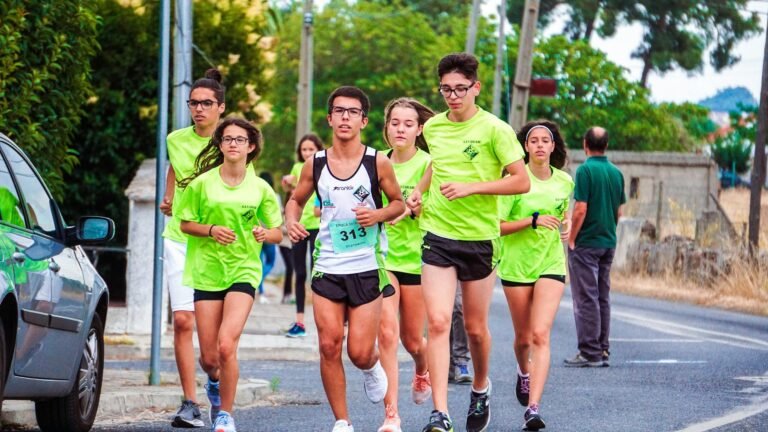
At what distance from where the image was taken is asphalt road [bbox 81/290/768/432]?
9664mm

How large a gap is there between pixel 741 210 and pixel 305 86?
10.9 metres

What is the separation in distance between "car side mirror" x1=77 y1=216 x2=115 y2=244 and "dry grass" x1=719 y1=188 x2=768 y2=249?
19.1 meters

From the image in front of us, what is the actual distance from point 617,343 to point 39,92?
6555 millimetres

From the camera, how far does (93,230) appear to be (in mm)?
8547

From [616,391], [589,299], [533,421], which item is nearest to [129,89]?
[589,299]

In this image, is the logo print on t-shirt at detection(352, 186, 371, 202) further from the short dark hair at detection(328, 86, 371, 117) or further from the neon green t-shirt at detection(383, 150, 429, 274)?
the neon green t-shirt at detection(383, 150, 429, 274)

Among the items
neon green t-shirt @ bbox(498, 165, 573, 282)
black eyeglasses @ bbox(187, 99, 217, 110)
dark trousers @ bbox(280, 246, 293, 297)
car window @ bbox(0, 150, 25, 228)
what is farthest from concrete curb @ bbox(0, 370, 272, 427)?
dark trousers @ bbox(280, 246, 293, 297)

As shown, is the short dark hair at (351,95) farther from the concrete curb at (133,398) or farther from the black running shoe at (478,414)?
the concrete curb at (133,398)

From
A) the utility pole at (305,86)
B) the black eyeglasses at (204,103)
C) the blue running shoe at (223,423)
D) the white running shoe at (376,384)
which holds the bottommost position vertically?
the blue running shoe at (223,423)

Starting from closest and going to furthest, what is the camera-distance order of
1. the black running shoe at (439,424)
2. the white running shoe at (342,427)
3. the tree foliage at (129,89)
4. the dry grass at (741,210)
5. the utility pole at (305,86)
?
the white running shoe at (342,427) → the black running shoe at (439,424) → the tree foliage at (129,89) → the dry grass at (741,210) → the utility pole at (305,86)

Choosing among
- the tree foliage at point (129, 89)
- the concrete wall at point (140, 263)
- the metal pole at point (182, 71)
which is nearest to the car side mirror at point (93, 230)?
the metal pole at point (182, 71)

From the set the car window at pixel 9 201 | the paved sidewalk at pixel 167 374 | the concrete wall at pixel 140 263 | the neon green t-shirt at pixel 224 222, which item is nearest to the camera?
the car window at pixel 9 201

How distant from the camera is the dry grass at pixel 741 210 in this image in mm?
27228

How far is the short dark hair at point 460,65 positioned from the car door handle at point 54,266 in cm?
232
